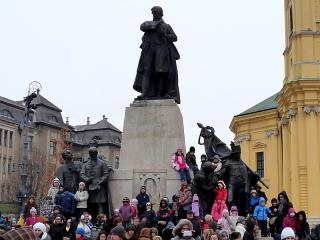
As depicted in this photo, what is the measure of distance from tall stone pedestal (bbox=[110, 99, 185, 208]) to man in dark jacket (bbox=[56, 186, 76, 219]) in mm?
1504

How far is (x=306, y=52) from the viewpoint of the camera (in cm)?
4931

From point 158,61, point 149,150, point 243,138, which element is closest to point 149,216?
point 149,150

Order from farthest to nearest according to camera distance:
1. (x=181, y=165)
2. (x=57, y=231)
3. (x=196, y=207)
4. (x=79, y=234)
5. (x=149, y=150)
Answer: (x=149, y=150) < (x=181, y=165) < (x=196, y=207) < (x=57, y=231) < (x=79, y=234)

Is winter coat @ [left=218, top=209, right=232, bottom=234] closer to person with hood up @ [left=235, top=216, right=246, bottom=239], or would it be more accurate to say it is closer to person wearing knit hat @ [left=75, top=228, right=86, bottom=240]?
person with hood up @ [left=235, top=216, right=246, bottom=239]

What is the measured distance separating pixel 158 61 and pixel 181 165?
296 centimetres

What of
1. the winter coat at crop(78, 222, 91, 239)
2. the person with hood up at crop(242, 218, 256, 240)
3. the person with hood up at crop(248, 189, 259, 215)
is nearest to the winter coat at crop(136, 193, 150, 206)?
the winter coat at crop(78, 222, 91, 239)

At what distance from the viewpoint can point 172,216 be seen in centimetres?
1420

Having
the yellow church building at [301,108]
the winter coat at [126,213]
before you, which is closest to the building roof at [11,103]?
the yellow church building at [301,108]

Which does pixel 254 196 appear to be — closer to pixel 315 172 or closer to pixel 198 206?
pixel 198 206

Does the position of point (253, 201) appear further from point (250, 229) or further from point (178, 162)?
point (250, 229)

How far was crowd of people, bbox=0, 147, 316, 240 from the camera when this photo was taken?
13102mm

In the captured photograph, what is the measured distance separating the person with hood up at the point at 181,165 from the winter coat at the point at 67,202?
273 centimetres

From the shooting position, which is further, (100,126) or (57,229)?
(100,126)

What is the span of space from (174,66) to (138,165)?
114 inches
